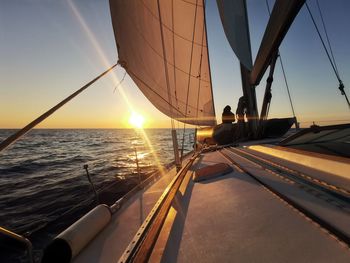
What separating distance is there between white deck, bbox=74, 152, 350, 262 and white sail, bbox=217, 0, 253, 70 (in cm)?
499

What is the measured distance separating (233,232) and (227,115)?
27.4 feet

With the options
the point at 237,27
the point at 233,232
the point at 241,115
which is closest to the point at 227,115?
the point at 241,115

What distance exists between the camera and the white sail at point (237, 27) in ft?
22.8

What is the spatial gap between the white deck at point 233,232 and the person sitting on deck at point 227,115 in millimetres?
7002

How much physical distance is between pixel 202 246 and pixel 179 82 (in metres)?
7.23

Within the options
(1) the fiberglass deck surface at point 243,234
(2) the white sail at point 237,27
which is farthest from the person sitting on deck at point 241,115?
(1) the fiberglass deck surface at point 243,234

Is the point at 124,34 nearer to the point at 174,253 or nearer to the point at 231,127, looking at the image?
the point at 231,127

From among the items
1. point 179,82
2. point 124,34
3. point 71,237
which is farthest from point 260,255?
point 179,82

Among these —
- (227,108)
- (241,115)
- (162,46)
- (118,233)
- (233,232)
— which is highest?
(162,46)

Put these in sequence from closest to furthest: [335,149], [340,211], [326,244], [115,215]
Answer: [326,244] → [340,211] → [115,215] → [335,149]

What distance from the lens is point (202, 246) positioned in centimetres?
164

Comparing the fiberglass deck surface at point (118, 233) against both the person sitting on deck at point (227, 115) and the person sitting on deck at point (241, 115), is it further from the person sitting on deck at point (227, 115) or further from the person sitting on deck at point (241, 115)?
the person sitting on deck at point (227, 115)

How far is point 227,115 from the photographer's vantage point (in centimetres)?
983

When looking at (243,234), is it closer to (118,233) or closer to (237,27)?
(118,233)
